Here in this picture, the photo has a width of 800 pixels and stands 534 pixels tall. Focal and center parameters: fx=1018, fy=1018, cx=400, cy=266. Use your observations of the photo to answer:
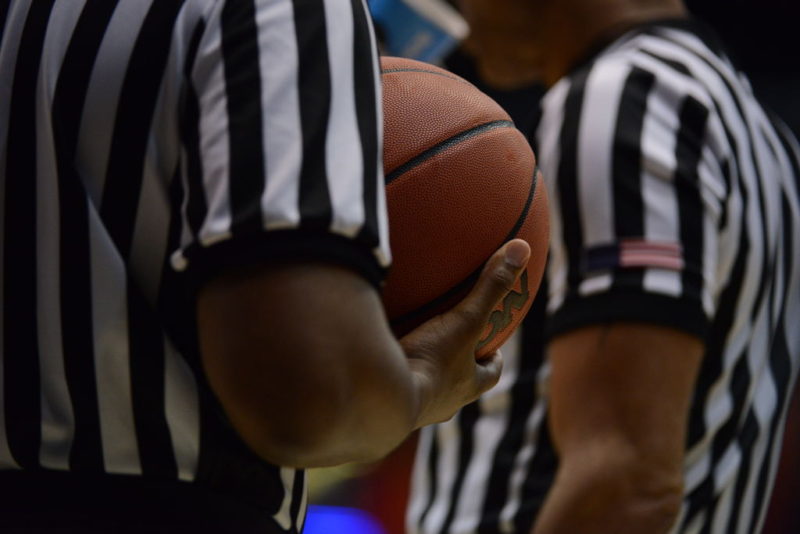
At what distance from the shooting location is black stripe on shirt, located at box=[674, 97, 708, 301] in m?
1.55

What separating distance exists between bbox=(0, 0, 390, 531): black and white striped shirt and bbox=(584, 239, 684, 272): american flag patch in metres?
0.85

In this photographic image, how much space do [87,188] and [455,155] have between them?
0.33 meters

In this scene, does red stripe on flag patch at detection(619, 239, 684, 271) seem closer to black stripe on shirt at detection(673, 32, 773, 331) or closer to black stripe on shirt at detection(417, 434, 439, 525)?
black stripe on shirt at detection(673, 32, 773, 331)

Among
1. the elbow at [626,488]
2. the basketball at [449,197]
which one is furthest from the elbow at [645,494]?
the basketball at [449,197]

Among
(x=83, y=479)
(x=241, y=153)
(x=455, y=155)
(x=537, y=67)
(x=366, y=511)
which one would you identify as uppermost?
(x=241, y=153)

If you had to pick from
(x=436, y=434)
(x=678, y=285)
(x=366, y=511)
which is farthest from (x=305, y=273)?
(x=366, y=511)

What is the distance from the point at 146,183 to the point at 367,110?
0.58 feet

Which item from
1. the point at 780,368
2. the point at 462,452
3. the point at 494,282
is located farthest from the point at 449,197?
the point at 780,368

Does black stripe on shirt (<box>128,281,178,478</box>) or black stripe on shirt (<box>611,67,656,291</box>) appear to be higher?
black stripe on shirt (<box>128,281,178,478</box>)

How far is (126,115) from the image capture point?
768 millimetres

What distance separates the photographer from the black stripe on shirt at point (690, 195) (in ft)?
5.08

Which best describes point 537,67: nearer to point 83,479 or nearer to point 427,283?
point 427,283

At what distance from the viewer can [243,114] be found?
2.37 feet

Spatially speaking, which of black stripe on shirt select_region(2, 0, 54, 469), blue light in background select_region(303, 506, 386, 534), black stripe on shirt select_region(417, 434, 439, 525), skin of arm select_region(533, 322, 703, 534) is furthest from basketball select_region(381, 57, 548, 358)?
blue light in background select_region(303, 506, 386, 534)
